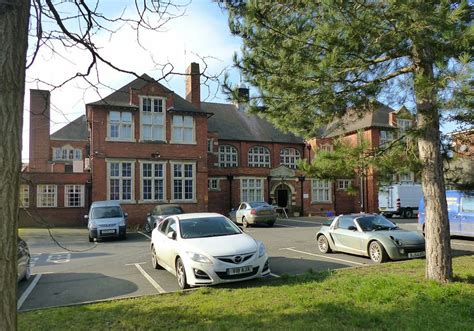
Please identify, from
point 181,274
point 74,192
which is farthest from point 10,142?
point 74,192

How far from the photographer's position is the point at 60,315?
656 cm

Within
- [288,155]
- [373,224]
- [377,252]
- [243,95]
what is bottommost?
[377,252]

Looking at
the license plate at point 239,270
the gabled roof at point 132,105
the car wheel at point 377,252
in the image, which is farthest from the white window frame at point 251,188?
the license plate at point 239,270

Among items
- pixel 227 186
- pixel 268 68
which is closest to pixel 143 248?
pixel 268 68

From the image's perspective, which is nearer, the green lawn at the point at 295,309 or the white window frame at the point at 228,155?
the green lawn at the point at 295,309

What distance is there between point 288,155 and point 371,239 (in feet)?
96.0

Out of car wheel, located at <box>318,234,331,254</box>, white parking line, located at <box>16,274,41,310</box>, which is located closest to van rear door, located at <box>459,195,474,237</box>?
car wheel, located at <box>318,234,331,254</box>

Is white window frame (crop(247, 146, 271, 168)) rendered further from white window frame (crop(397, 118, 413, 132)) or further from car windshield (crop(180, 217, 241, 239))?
white window frame (crop(397, 118, 413, 132))

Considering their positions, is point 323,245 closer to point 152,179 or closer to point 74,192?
point 152,179

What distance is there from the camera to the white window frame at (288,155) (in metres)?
40.3

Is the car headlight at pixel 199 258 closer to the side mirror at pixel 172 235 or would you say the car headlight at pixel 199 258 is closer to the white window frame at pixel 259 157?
the side mirror at pixel 172 235

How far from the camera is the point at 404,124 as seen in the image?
7926 mm

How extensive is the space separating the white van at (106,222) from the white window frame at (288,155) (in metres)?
21.6

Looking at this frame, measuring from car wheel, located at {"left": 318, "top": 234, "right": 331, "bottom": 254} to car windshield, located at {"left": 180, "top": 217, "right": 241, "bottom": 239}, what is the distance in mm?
4479
